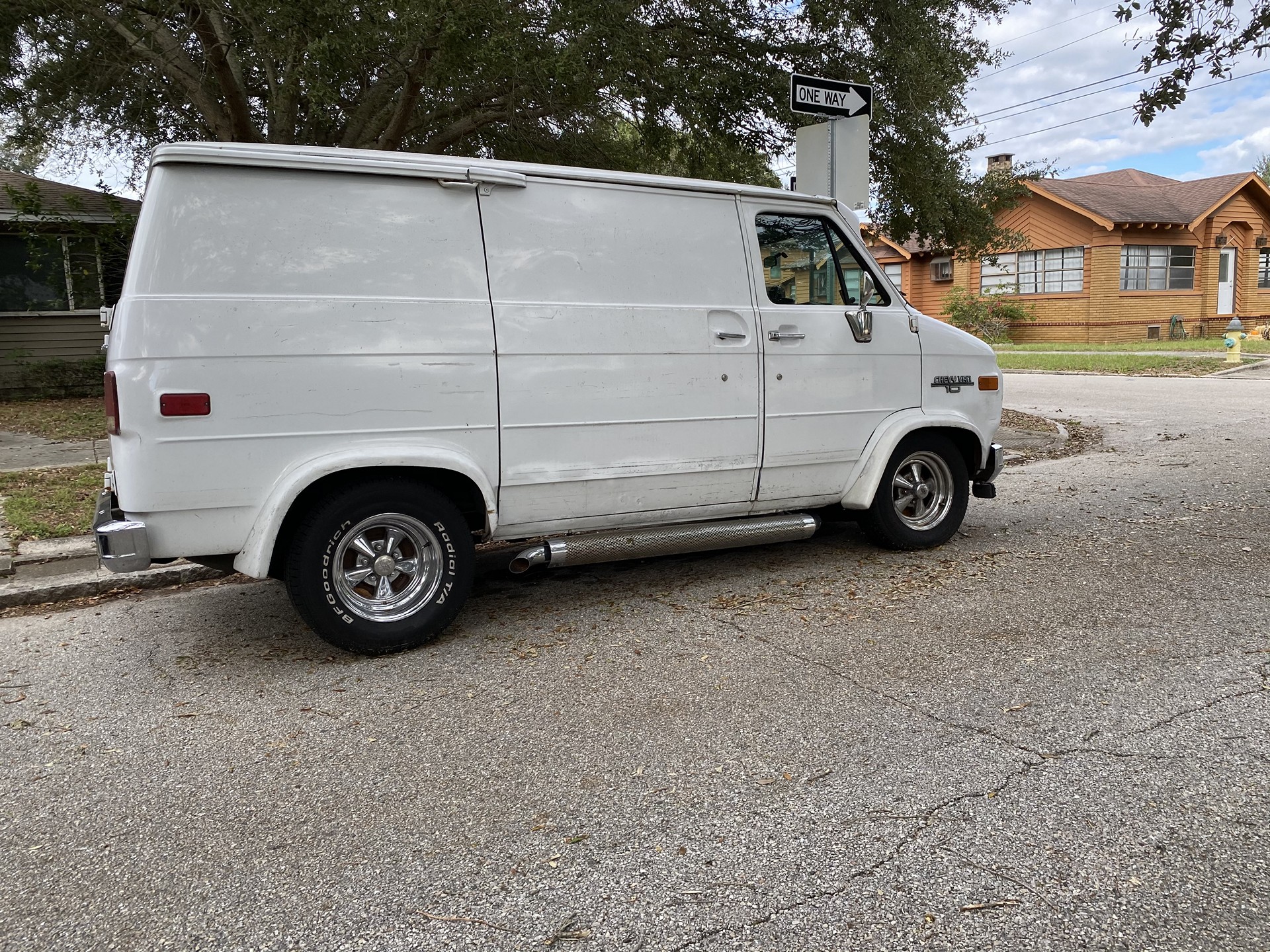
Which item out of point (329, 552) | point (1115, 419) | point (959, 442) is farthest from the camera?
point (1115, 419)

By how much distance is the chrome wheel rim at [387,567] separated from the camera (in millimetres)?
4477

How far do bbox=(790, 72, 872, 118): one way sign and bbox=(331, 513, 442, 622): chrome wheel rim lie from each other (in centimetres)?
429

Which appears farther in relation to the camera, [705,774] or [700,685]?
[700,685]

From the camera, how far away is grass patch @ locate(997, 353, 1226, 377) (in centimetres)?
2039

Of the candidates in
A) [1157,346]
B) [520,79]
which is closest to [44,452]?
[520,79]

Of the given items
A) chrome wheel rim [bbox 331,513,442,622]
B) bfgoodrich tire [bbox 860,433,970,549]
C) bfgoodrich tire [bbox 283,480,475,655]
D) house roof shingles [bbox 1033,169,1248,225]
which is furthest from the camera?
house roof shingles [bbox 1033,169,1248,225]

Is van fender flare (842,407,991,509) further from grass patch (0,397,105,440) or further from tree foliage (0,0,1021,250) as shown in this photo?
grass patch (0,397,105,440)

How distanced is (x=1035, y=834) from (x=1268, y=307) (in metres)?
39.4

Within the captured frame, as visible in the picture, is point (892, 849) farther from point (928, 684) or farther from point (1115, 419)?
point (1115, 419)

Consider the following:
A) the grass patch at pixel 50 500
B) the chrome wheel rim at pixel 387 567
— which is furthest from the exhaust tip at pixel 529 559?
the grass patch at pixel 50 500

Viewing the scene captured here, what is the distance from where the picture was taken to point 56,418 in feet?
43.9

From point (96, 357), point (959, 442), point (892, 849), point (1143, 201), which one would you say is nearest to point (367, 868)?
point (892, 849)

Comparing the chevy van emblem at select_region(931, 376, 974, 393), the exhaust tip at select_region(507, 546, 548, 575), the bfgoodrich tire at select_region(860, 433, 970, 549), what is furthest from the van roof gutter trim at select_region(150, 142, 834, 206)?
the bfgoodrich tire at select_region(860, 433, 970, 549)

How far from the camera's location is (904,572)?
5.77 meters
